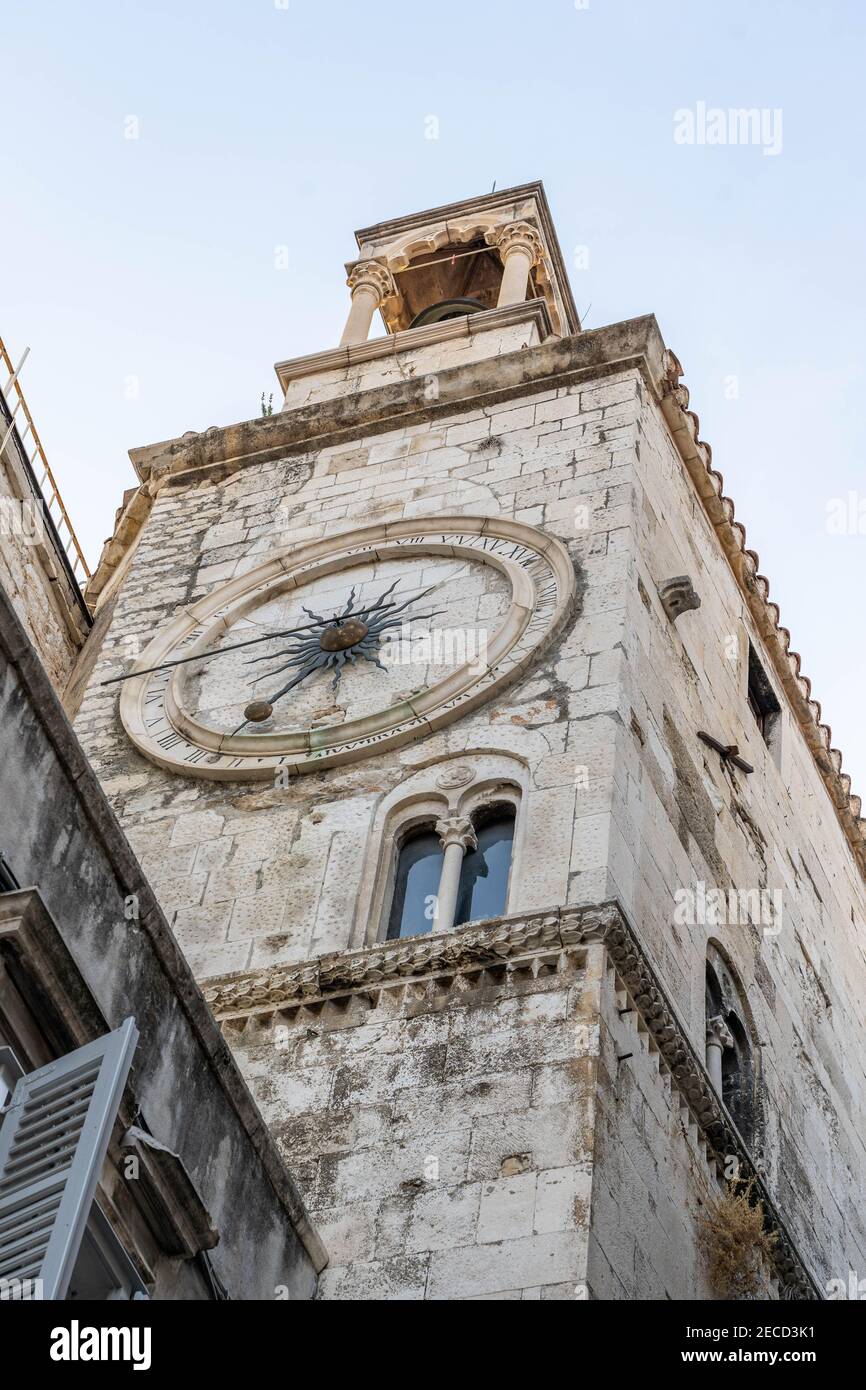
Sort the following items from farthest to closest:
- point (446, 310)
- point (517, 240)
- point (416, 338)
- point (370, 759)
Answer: point (446, 310)
point (517, 240)
point (416, 338)
point (370, 759)

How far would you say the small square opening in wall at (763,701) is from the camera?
20016mm

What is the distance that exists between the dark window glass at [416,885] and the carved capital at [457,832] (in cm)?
12

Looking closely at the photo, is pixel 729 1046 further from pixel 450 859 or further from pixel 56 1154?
pixel 56 1154

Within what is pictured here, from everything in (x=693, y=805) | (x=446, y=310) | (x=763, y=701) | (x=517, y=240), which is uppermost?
(x=446, y=310)

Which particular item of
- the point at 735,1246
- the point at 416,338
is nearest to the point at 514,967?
the point at 735,1246

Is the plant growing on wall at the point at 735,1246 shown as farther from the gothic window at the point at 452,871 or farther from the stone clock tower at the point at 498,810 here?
the gothic window at the point at 452,871

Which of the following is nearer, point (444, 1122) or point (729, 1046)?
point (444, 1122)

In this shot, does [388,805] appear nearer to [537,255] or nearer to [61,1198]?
[61,1198]

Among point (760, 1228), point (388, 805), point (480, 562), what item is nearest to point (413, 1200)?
point (760, 1228)

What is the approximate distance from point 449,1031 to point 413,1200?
3.84 ft

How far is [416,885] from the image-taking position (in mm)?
14242

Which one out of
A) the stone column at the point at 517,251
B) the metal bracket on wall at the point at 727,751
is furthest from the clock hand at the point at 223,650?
the stone column at the point at 517,251

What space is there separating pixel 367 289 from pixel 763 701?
6416 mm

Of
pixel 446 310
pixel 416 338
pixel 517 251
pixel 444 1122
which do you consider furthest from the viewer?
pixel 446 310
